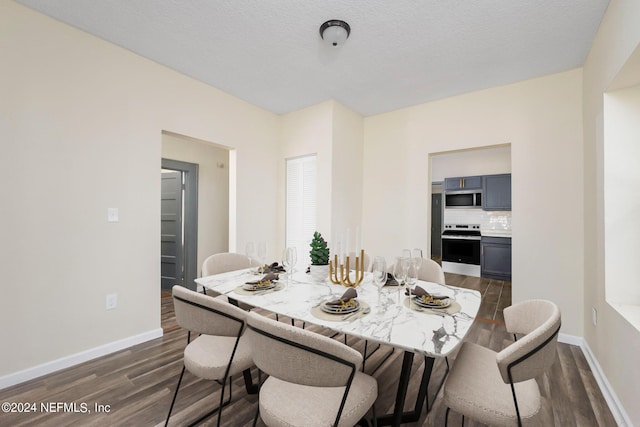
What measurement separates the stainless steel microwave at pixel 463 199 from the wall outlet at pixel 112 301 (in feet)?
20.0

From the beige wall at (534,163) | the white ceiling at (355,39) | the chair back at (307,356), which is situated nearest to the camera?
the chair back at (307,356)

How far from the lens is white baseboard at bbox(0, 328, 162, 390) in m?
1.96

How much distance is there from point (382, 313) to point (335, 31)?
2116 mm

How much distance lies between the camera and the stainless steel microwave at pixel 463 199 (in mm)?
5691

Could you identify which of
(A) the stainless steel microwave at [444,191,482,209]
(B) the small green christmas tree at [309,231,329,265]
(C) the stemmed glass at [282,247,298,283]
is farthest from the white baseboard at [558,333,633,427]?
(A) the stainless steel microwave at [444,191,482,209]

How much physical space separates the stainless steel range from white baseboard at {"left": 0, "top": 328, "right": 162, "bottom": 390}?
5.53 meters

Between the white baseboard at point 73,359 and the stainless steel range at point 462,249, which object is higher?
the stainless steel range at point 462,249

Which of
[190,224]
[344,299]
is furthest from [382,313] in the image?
[190,224]

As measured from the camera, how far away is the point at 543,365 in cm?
109

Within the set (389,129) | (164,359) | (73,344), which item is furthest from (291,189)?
(73,344)

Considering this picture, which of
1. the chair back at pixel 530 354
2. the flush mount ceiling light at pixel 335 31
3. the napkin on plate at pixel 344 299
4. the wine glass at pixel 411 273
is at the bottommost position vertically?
the chair back at pixel 530 354

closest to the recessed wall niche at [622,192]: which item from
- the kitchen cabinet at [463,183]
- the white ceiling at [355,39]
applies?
the white ceiling at [355,39]

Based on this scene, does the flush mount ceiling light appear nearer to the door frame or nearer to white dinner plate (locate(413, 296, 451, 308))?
white dinner plate (locate(413, 296, 451, 308))

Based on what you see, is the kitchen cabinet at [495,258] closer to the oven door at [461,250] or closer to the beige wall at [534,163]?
the oven door at [461,250]
